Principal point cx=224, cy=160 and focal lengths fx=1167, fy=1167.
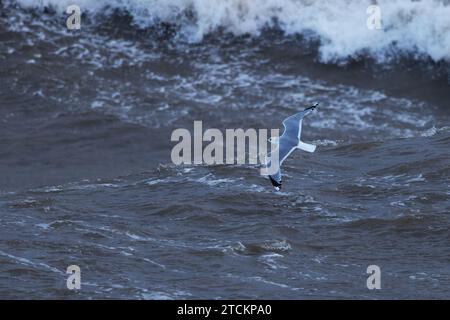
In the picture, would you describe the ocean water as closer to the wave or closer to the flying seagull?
the wave

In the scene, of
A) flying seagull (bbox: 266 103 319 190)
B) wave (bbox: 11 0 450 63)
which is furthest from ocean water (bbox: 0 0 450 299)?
flying seagull (bbox: 266 103 319 190)

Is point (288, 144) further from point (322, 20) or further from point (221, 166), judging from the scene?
point (322, 20)

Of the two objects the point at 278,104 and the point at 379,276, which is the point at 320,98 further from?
the point at 379,276

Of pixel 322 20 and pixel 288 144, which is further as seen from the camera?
pixel 322 20

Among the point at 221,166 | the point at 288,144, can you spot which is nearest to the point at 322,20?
the point at 221,166

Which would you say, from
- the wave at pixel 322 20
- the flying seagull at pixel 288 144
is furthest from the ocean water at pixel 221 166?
the flying seagull at pixel 288 144

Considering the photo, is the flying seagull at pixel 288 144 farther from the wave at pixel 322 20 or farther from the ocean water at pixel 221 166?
the wave at pixel 322 20
